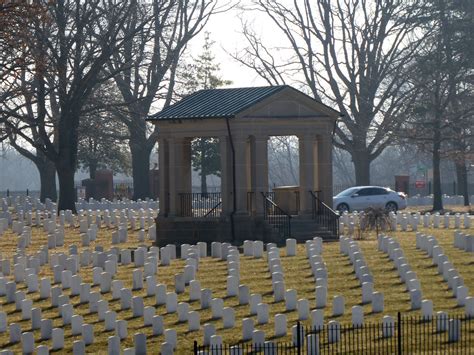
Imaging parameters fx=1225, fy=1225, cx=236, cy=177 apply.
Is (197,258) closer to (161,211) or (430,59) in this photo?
(161,211)

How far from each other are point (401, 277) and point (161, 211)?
12.6m

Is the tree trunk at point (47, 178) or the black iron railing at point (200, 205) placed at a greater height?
the tree trunk at point (47, 178)

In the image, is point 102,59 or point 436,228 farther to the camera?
point 102,59

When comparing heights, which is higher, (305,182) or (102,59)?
(102,59)

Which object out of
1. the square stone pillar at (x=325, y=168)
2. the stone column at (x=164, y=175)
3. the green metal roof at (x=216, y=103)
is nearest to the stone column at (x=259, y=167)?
the green metal roof at (x=216, y=103)

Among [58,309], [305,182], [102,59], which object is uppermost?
[102,59]

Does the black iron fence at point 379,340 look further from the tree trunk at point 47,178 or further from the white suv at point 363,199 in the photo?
the tree trunk at point 47,178

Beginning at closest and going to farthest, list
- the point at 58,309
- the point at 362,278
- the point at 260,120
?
the point at 58,309, the point at 362,278, the point at 260,120

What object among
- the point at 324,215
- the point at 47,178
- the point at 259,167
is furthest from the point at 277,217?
the point at 47,178

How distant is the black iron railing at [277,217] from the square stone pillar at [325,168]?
173 cm

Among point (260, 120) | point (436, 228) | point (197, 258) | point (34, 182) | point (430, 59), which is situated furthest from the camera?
point (34, 182)

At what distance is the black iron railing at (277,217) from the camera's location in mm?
34125

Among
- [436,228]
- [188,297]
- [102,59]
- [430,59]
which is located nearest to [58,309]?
[188,297]

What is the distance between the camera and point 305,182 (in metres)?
35.7
